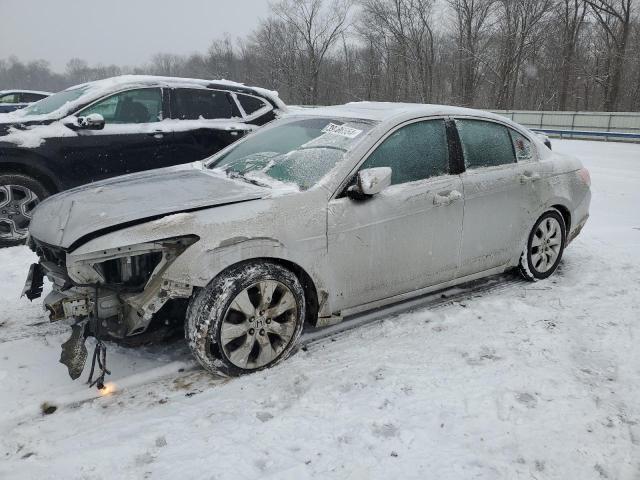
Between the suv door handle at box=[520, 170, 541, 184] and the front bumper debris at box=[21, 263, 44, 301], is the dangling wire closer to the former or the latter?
the front bumper debris at box=[21, 263, 44, 301]

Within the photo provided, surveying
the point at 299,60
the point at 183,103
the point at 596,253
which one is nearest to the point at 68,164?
the point at 183,103

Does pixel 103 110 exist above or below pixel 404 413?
above

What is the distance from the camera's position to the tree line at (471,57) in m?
38.9

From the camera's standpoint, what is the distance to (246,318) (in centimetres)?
300

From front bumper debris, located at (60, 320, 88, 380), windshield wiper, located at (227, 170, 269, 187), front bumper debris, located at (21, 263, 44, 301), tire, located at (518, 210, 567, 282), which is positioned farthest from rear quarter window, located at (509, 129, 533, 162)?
front bumper debris, located at (21, 263, 44, 301)

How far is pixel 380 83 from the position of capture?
186ft

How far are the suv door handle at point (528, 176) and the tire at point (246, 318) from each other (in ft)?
7.55

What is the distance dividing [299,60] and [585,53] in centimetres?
2790

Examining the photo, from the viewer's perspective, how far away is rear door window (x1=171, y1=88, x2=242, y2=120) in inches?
250

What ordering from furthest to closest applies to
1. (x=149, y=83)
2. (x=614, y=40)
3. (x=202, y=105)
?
1. (x=614, y=40)
2. (x=202, y=105)
3. (x=149, y=83)

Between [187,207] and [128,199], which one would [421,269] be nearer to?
[187,207]

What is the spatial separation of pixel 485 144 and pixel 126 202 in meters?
2.81

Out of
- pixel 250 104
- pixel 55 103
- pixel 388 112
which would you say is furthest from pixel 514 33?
pixel 388 112

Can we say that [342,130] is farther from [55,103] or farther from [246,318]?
[55,103]
